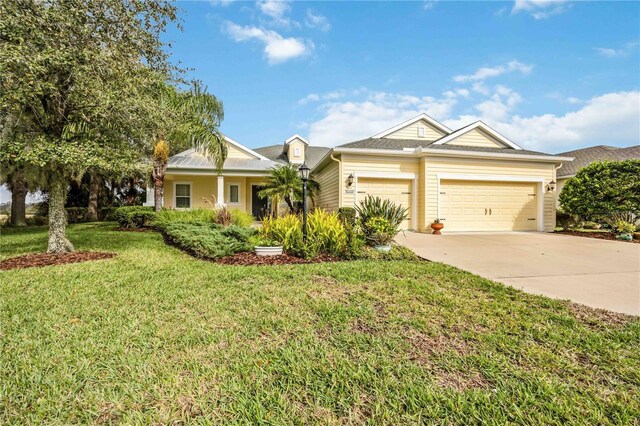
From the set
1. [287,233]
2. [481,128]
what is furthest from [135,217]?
[481,128]

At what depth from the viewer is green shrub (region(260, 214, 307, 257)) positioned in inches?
260

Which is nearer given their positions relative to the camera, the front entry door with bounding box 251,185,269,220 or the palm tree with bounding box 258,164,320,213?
the palm tree with bounding box 258,164,320,213

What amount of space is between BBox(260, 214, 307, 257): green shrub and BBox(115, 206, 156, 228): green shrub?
26.2ft

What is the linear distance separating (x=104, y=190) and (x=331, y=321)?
24015mm

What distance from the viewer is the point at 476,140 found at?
12.9 meters

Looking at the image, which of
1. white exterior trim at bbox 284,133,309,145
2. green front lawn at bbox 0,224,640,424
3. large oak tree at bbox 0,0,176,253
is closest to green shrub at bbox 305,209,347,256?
green front lawn at bbox 0,224,640,424

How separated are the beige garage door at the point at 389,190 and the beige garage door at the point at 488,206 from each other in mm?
1293

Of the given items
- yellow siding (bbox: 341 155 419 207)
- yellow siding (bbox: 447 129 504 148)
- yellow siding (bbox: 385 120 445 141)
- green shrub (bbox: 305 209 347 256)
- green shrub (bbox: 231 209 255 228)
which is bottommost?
green shrub (bbox: 305 209 347 256)

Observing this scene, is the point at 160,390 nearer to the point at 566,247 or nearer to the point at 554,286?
the point at 554,286

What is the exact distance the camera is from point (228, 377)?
2.13 metres

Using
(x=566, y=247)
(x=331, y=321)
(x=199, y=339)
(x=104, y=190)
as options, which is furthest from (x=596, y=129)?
(x=104, y=190)

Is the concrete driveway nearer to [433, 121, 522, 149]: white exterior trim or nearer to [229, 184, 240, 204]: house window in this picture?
[433, 121, 522, 149]: white exterior trim

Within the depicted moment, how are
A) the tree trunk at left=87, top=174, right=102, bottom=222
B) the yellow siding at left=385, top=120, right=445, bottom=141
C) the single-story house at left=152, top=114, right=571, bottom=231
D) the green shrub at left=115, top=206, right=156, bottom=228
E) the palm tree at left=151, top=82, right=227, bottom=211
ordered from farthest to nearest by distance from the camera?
the tree trunk at left=87, top=174, right=102, bottom=222 → the yellow siding at left=385, top=120, right=445, bottom=141 → the green shrub at left=115, top=206, right=156, bottom=228 → the palm tree at left=151, top=82, right=227, bottom=211 → the single-story house at left=152, top=114, right=571, bottom=231

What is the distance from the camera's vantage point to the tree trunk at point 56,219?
21.3 feet
